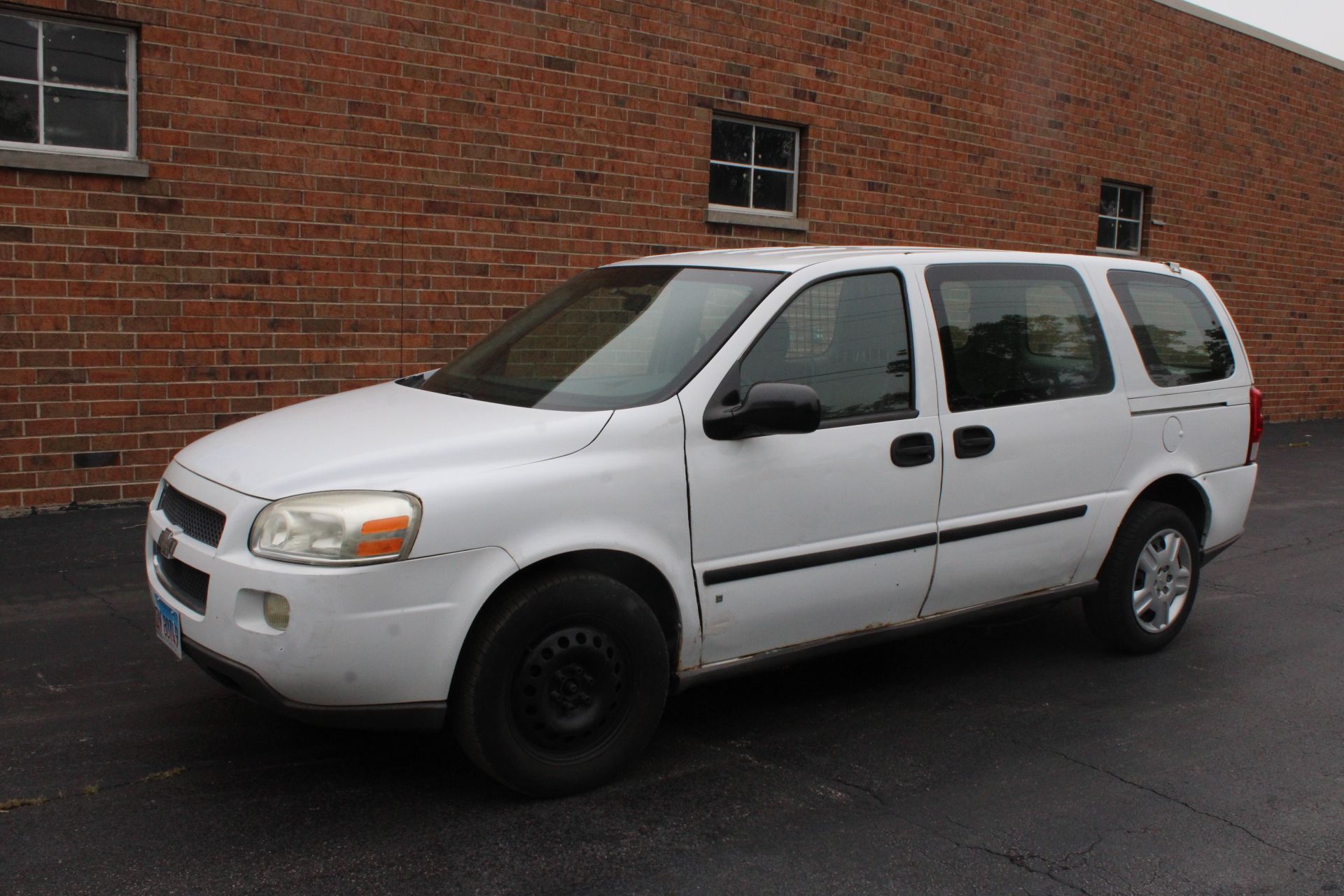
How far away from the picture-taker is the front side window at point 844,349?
4312 mm

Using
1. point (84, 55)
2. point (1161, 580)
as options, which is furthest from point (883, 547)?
point (84, 55)

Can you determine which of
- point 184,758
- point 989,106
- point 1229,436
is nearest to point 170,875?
point 184,758

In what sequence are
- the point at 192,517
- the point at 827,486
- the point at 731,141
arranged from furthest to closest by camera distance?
the point at 731,141 < the point at 827,486 < the point at 192,517

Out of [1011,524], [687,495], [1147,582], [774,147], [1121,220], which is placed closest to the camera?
[687,495]

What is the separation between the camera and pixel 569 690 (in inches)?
149

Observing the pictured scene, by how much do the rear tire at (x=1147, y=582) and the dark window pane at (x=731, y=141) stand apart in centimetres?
609

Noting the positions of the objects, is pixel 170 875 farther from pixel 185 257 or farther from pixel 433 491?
pixel 185 257

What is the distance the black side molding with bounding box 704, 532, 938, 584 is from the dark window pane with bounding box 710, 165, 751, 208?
664 centimetres

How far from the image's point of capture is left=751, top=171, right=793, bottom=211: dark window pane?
36.2 ft

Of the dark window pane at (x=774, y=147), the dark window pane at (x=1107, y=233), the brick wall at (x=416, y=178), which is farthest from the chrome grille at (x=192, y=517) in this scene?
the dark window pane at (x=1107, y=233)

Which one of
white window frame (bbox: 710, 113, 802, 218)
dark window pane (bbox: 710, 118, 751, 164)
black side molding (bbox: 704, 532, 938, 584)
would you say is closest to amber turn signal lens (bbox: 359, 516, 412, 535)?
black side molding (bbox: 704, 532, 938, 584)

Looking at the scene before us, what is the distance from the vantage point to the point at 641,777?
4.08m

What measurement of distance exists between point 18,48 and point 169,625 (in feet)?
17.1

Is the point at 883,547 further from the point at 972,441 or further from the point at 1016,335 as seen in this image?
the point at 1016,335
